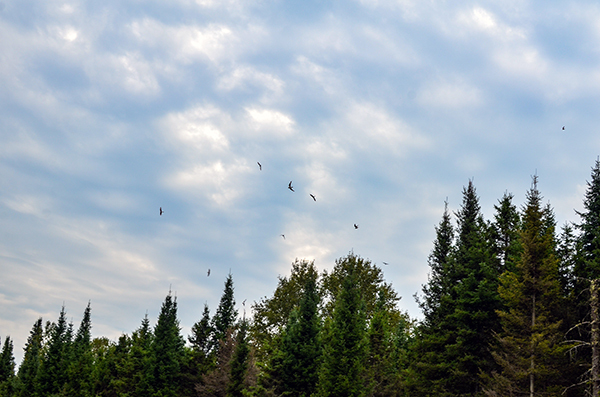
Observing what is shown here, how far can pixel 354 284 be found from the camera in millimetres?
44594

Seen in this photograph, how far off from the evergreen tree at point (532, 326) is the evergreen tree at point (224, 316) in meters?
37.5

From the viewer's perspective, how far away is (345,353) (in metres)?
40.4

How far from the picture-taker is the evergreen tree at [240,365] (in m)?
47.9

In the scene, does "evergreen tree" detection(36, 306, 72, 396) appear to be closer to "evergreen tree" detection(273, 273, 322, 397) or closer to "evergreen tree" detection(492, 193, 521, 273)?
"evergreen tree" detection(273, 273, 322, 397)

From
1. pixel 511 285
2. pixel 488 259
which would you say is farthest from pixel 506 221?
pixel 511 285

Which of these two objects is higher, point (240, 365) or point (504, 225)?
point (504, 225)

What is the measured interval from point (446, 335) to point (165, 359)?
34.7 meters

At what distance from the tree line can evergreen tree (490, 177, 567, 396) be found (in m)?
0.08

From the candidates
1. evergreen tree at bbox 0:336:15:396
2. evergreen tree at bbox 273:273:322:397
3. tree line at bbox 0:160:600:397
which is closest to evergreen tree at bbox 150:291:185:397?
tree line at bbox 0:160:600:397

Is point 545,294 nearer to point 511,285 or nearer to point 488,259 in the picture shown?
point 511,285

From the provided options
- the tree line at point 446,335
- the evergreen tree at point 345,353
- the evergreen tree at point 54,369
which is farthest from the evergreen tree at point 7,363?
the evergreen tree at point 345,353

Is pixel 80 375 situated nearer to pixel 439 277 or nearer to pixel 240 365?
pixel 240 365

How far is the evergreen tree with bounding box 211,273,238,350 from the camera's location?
61.6 metres

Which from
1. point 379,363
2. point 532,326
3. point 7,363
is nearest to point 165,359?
point 379,363
